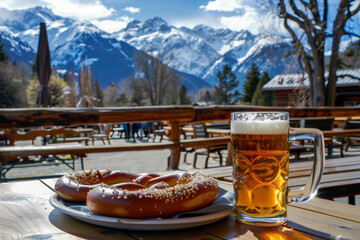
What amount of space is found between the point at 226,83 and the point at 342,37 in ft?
166

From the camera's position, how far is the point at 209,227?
79 cm

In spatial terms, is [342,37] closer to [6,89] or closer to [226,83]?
[6,89]

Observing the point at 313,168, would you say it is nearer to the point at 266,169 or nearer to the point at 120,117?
the point at 266,169

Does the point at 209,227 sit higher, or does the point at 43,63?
the point at 43,63

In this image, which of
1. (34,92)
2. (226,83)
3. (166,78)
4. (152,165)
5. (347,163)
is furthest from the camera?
(226,83)

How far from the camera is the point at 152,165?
288 inches

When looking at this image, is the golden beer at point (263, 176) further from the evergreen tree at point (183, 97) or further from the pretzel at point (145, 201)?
the evergreen tree at point (183, 97)

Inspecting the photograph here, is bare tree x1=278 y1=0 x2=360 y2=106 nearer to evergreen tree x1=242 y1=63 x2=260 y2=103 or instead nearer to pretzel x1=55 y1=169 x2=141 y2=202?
pretzel x1=55 y1=169 x2=141 y2=202

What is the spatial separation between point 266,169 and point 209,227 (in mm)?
191

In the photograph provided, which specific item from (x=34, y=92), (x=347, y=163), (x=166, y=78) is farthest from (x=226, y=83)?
(x=347, y=163)

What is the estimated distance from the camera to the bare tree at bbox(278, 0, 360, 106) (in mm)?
12539

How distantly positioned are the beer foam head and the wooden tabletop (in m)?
0.22

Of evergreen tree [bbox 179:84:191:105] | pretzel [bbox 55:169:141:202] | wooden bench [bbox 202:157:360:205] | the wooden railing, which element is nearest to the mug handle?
pretzel [bbox 55:169:141:202]

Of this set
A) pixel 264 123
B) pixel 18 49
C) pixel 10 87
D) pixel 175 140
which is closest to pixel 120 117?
pixel 175 140
